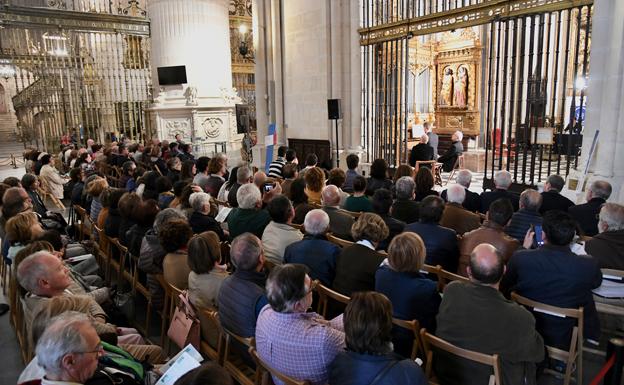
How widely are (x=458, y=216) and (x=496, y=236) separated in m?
1.05

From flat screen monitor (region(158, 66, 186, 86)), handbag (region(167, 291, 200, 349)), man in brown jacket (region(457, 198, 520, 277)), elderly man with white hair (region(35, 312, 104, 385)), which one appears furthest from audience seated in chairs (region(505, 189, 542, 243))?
flat screen monitor (region(158, 66, 186, 86))

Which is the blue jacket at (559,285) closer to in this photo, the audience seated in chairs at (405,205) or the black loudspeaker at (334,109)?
the audience seated in chairs at (405,205)

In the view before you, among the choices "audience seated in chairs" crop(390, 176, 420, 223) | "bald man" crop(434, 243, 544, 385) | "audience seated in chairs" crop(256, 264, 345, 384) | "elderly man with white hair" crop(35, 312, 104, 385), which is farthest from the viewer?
"audience seated in chairs" crop(390, 176, 420, 223)

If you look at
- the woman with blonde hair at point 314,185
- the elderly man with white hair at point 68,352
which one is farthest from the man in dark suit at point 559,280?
the woman with blonde hair at point 314,185

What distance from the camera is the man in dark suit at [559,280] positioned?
2.78 m

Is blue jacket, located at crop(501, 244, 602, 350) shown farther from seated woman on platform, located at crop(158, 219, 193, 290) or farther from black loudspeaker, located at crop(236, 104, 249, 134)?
black loudspeaker, located at crop(236, 104, 249, 134)

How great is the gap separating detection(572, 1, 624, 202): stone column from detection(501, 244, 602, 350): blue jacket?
11.9ft

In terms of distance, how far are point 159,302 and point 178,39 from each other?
13.0 metres

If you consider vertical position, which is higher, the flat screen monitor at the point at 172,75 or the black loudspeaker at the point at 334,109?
the flat screen monitor at the point at 172,75

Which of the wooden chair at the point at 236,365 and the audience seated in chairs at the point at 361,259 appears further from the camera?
the audience seated in chairs at the point at 361,259

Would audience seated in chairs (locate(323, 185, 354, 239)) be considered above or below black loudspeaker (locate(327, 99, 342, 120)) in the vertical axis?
below

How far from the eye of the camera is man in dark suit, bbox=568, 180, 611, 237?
429 centimetres

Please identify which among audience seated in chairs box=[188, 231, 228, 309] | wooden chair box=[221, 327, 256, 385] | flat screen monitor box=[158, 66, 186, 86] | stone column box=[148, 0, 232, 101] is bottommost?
wooden chair box=[221, 327, 256, 385]

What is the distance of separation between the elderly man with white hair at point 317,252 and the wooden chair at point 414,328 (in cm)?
91
